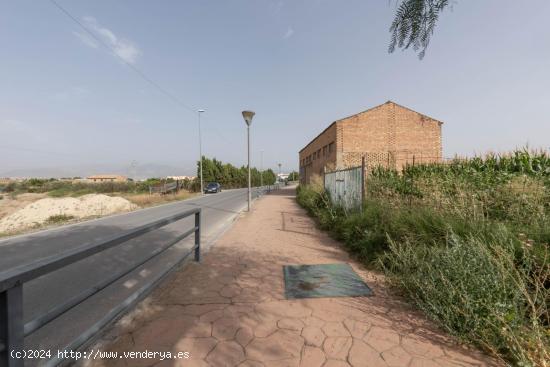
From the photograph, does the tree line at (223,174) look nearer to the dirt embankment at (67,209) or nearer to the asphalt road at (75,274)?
the dirt embankment at (67,209)

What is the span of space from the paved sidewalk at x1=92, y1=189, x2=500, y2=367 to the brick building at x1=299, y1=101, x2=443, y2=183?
16361 millimetres

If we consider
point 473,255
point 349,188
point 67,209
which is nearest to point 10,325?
point 473,255

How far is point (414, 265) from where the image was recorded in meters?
3.41

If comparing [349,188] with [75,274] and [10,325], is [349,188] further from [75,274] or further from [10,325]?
[10,325]

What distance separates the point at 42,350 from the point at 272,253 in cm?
353

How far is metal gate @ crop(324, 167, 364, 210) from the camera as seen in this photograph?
22.5ft

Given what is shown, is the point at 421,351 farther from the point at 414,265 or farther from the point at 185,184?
the point at 185,184

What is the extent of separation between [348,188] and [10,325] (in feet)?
24.1

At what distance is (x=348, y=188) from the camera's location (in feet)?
25.5

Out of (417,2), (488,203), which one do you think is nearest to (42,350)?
(417,2)

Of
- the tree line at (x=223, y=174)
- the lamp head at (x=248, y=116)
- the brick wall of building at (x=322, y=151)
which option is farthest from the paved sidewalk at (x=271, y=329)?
the tree line at (x=223, y=174)

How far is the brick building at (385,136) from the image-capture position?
19.3 meters

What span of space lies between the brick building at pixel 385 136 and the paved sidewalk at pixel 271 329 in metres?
16.4

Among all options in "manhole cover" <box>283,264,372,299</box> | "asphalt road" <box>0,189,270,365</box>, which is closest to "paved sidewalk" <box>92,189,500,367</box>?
"manhole cover" <box>283,264,372,299</box>
